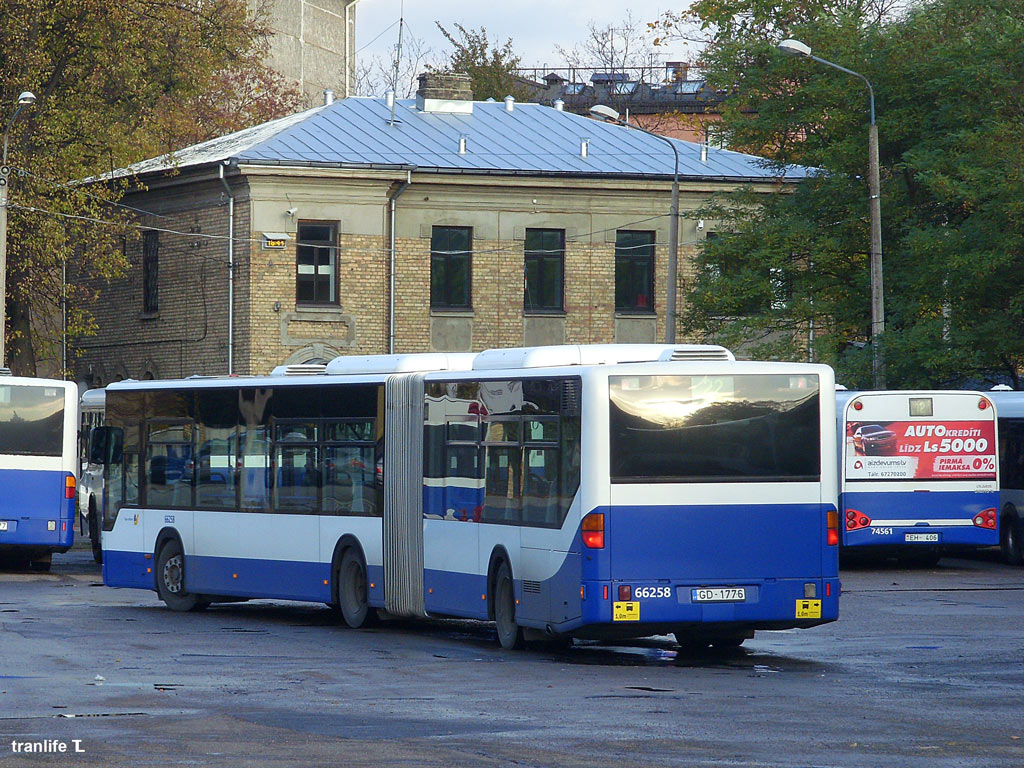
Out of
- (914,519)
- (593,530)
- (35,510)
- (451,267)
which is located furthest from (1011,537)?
(451,267)

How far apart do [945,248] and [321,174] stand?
15.7m

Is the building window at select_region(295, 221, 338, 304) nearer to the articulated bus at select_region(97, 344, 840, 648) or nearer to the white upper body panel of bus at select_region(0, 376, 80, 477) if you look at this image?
the white upper body panel of bus at select_region(0, 376, 80, 477)

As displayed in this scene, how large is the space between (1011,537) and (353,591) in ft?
47.1

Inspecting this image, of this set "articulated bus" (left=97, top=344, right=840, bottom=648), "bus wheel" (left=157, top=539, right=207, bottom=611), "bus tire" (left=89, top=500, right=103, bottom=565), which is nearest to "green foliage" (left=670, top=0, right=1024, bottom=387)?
"bus tire" (left=89, top=500, right=103, bottom=565)

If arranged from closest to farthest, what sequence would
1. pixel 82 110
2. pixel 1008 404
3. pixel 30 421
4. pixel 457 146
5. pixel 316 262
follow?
pixel 30 421 → pixel 1008 404 → pixel 82 110 → pixel 316 262 → pixel 457 146

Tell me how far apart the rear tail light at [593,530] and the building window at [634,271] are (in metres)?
32.2

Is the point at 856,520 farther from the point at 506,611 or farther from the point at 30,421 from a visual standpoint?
the point at 506,611

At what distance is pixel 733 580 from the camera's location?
14.6 meters

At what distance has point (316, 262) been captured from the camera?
143 ft

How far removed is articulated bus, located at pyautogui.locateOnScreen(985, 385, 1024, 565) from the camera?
28.8 metres

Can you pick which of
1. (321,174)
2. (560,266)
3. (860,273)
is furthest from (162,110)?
(860,273)

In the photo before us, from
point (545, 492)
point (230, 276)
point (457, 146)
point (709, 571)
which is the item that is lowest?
point (709, 571)

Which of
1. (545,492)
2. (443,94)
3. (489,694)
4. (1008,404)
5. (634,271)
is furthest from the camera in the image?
(443,94)

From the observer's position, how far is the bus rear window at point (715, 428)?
14516mm
